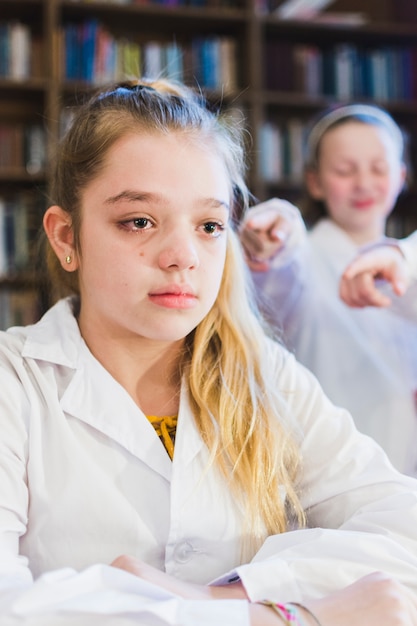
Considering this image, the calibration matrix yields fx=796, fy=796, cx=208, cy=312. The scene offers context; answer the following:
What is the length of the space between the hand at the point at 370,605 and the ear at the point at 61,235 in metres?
0.59

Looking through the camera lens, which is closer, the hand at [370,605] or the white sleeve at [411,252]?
the hand at [370,605]

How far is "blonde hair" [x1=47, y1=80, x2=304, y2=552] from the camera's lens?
1.07 meters

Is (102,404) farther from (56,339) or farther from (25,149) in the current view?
(25,149)

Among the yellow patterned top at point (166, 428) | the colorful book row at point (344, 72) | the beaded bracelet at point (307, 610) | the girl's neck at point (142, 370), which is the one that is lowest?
the beaded bracelet at point (307, 610)

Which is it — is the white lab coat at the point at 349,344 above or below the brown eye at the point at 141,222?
below

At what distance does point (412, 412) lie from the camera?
1.81 meters

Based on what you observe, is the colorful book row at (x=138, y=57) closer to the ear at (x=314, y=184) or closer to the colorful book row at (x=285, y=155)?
the colorful book row at (x=285, y=155)

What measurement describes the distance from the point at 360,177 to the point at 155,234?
3.66 feet

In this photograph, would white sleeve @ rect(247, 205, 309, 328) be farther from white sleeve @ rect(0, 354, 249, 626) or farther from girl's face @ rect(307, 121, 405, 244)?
white sleeve @ rect(0, 354, 249, 626)

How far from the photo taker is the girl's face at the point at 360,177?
2035 mm

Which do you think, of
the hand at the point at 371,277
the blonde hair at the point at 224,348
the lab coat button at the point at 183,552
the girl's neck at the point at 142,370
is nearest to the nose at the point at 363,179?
the hand at the point at 371,277

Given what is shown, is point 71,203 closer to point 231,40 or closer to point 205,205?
point 205,205

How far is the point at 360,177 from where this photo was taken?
2027 millimetres

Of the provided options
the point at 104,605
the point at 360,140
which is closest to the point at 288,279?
the point at 360,140
